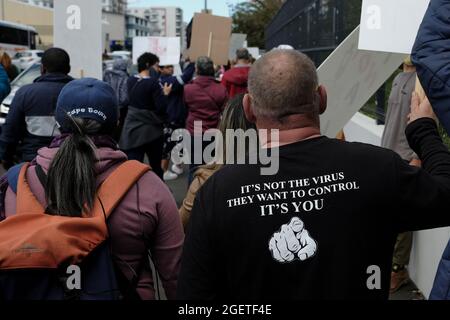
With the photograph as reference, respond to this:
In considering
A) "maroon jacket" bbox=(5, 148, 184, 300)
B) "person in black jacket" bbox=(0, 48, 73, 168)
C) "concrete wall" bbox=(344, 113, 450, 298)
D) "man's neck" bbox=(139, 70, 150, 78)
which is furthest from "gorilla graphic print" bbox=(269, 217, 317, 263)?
"man's neck" bbox=(139, 70, 150, 78)

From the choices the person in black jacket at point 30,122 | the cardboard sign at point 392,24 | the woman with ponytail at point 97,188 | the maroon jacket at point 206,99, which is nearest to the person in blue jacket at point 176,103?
the maroon jacket at point 206,99

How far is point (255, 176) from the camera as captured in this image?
1729 mm

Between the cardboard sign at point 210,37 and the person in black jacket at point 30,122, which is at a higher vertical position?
the cardboard sign at point 210,37

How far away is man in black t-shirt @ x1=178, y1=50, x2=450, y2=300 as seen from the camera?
5.56ft

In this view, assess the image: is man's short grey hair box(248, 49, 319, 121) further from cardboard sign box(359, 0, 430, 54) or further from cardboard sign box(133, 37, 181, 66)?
cardboard sign box(133, 37, 181, 66)

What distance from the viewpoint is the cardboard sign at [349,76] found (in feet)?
7.82

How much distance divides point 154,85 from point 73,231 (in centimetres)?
542

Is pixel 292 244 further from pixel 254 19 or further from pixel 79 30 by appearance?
pixel 254 19

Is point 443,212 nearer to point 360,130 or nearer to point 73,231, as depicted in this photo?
point 73,231

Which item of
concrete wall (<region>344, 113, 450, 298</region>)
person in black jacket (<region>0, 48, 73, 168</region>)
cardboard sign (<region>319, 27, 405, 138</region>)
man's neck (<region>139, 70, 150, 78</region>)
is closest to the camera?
cardboard sign (<region>319, 27, 405, 138</region>)

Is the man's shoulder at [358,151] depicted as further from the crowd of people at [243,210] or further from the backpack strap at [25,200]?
the backpack strap at [25,200]

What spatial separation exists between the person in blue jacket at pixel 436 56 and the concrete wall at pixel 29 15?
57.0m

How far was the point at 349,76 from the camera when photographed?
8.00ft
